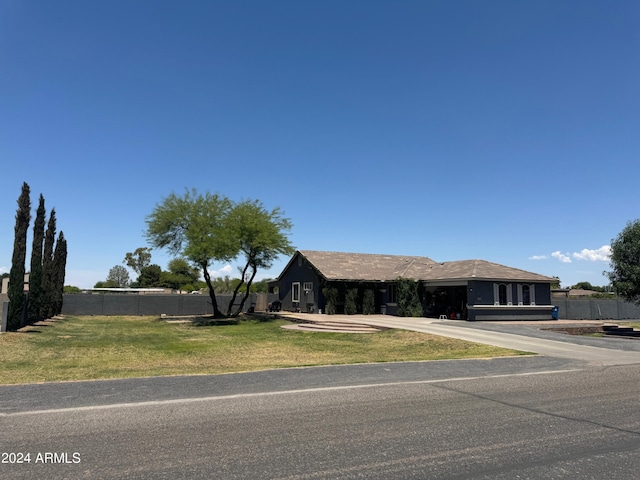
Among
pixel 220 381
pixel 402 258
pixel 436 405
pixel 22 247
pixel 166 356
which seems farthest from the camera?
pixel 402 258

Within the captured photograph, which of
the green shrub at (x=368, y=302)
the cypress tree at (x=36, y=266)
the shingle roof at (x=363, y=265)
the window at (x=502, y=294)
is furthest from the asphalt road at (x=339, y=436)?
the green shrub at (x=368, y=302)

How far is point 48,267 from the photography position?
27.6 meters

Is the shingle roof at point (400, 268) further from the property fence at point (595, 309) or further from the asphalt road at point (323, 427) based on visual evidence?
the asphalt road at point (323, 427)

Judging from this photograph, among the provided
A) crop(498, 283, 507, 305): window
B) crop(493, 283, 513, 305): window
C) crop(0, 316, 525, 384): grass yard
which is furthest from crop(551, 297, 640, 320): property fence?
crop(0, 316, 525, 384): grass yard

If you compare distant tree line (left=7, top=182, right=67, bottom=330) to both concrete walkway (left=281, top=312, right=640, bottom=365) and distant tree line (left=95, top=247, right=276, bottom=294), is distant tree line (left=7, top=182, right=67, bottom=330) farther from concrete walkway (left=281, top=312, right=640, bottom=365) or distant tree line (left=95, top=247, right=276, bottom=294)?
distant tree line (left=95, top=247, right=276, bottom=294)

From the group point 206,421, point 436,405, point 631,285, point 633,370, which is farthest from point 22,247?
point 631,285

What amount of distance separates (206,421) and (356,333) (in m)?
15.6

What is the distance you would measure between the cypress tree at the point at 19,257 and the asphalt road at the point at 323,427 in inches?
544

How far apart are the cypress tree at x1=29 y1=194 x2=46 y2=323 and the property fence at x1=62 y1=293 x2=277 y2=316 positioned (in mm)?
12555

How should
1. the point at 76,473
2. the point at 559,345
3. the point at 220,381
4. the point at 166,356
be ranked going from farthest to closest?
the point at 559,345
the point at 166,356
the point at 220,381
the point at 76,473

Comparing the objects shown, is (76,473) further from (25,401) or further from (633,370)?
(633,370)

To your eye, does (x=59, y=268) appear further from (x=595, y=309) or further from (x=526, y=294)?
(x=595, y=309)

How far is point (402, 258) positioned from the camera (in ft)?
130

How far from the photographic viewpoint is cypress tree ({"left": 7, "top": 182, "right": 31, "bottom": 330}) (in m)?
20.2
